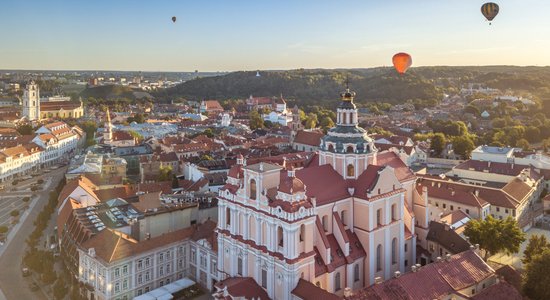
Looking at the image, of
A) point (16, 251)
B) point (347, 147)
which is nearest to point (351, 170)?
point (347, 147)

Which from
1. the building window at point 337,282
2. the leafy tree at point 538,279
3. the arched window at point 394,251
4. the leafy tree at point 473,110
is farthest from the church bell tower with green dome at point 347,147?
the leafy tree at point 473,110

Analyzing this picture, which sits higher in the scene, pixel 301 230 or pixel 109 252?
pixel 301 230

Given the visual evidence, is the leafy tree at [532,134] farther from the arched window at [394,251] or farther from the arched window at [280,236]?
the arched window at [280,236]

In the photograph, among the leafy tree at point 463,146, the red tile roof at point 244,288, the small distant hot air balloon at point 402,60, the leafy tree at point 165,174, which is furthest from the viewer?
the leafy tree at point 463,146

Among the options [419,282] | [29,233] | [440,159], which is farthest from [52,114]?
[419,282]

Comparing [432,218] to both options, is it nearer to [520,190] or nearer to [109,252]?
[520,190]

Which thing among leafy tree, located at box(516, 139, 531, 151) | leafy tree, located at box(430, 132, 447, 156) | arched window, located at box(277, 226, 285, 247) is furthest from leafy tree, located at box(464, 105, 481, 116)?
arched window, located at box(277, 226, 285, 247)
